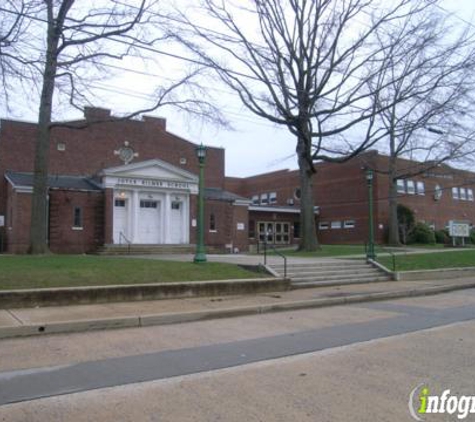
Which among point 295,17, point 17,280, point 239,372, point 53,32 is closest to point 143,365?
point 239,372

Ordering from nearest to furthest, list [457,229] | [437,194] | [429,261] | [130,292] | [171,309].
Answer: [171,309], [130,292], [429,261], [457,229], [437,194]

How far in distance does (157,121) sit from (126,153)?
3.72 meters

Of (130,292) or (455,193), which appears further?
(455,193)

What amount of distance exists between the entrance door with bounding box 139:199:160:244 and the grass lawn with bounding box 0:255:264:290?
14361 millimetres

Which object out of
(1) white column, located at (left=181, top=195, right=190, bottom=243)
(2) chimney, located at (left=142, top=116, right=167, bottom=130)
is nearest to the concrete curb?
(1) white column, located at (left=181, top=195, right=190, bottom=243)

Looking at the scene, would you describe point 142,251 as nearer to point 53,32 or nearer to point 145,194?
point 145,194

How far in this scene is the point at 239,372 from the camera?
22.1 feet

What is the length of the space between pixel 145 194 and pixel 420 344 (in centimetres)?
2490

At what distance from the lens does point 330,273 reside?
18781mm

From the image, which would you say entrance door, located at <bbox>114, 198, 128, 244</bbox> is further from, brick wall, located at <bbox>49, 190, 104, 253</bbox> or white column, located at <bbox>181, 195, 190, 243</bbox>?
white column, located at <bbox>181, 195, 190, 243</bbox>

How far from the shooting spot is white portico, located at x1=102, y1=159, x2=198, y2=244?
3067 centimetres

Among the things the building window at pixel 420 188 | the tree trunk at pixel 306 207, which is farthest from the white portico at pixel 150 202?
the building window at pixel 420 188

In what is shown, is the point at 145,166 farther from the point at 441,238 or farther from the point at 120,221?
the point at 441,238
